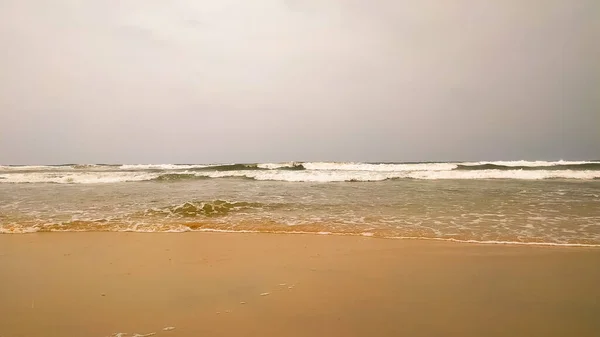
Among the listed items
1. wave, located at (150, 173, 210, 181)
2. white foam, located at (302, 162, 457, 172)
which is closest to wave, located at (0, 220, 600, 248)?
wave, located at (150, 173, 210, 181)

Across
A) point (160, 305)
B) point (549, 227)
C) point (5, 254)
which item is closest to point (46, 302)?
point (160, 305)

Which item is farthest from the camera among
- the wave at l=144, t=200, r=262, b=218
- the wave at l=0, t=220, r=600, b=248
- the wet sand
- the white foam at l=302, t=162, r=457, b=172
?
the white foam at l=302, t=162, r=457, b=172

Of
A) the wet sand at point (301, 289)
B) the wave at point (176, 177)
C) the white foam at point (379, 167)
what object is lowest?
the wet sand at point (301, 289)

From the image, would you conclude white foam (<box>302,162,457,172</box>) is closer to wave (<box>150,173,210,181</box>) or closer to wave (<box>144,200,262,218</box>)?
wave (<box>150,173,210,181</box>)

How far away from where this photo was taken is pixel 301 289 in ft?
11.1

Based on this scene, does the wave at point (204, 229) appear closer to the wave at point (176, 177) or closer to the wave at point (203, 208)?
the wave at point (203, 208)

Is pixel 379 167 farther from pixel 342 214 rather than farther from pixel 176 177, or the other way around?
pixel 342 214

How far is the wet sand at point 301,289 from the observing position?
262 centimetres

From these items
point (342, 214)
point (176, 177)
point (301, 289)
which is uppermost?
point (176, 177)

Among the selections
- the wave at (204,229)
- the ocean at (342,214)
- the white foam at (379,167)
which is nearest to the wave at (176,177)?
the ocean at (342,214)

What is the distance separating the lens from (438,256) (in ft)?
14.7

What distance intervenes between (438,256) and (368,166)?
→ 2285 cm

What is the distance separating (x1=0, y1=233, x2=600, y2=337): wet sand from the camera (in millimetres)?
2615

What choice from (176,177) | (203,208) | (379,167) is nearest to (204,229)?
(203,208)
